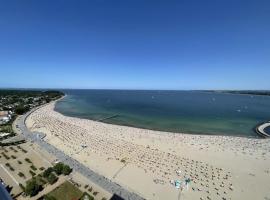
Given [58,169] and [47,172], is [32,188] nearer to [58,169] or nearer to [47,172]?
[47,172]

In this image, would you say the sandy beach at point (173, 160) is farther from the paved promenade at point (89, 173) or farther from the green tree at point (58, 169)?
the green tree at point (58, 169)

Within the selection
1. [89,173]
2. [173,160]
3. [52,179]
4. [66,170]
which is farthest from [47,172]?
[173,160]

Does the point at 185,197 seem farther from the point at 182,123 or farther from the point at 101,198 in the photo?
the point at 182,123

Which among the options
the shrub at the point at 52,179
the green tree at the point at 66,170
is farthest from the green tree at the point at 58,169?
the shrub at the point at 52,179

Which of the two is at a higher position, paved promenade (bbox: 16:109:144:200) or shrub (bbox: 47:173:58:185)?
shrub (bbox: 47:173:58:185)

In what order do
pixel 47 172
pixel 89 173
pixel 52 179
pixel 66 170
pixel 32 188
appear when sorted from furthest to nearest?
pixel 89 173, pixel 66 170, pixel 47 172, pixel 52 179, pixel 32 188

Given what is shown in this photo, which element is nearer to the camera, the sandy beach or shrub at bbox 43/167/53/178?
the sandy beach

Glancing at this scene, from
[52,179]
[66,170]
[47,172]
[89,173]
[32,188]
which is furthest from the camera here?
[89,173]

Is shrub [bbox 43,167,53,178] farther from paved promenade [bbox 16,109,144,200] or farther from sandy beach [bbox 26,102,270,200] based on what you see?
sandy beach [bbox 26,102,270,200]

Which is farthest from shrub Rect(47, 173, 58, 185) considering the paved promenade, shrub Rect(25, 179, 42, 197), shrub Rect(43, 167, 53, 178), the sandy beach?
the sandy beach
